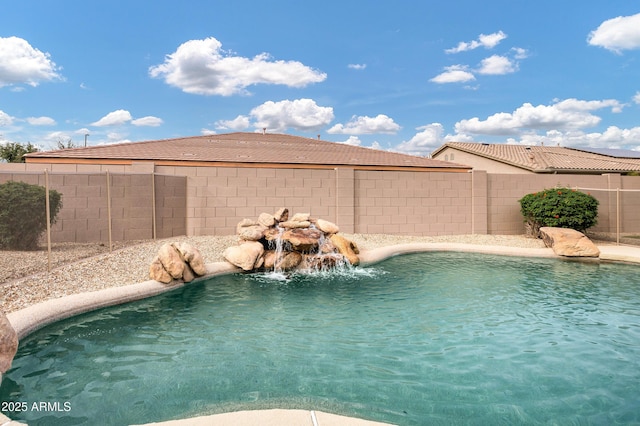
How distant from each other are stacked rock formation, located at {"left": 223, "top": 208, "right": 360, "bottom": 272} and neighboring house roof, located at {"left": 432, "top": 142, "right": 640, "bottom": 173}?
500 inches

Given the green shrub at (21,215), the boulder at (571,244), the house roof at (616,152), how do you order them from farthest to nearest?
the house roof at (616,152), the boulder at (571,244), the green shrub at (21,215)

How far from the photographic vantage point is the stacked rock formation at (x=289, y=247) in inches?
317

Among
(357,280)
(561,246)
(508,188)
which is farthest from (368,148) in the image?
(357,280)

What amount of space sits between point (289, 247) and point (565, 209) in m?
8.69

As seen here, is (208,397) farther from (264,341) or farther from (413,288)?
(413,288)

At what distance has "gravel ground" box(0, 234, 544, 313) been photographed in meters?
5.69

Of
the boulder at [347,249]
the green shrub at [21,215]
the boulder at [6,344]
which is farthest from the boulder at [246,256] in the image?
the boulder at [6,344]

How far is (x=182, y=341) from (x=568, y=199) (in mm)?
11752

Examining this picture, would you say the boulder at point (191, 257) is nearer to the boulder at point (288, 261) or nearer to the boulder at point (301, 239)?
the boulder at point (288, 261)

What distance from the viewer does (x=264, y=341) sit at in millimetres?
4363

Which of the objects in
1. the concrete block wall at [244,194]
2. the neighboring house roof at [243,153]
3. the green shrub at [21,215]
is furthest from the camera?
the neighboring house roof at [243,153]

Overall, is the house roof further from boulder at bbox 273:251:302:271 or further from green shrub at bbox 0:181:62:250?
green shrub at bbox 0:181:62:250

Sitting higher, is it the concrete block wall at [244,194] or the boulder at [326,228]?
the concrete block wall at [244,194]

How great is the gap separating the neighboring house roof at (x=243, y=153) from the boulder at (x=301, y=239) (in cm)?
559
